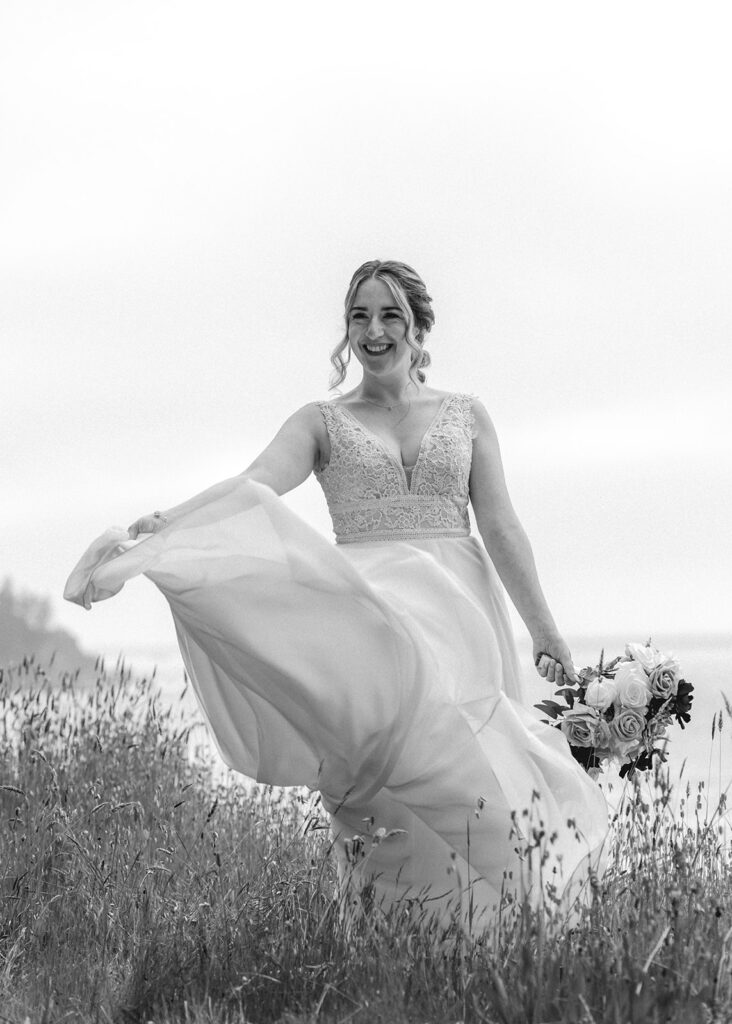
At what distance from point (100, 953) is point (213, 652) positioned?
1252 mm

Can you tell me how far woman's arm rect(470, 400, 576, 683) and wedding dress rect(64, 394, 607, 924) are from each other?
0.27 m

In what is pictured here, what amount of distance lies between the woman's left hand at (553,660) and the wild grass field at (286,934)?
566mm

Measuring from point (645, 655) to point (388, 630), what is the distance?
1541mm

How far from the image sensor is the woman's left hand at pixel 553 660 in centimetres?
535

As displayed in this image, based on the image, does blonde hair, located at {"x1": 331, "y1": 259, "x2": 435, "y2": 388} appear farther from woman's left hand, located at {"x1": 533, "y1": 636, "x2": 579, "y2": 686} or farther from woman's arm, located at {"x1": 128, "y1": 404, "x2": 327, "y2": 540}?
woman's left hand, located at {"x1": 533, "y1": 636, "x2": 579, "y2": 686}

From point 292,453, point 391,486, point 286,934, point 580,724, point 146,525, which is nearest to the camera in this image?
point 286,934

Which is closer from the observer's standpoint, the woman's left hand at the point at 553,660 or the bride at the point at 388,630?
the bride at the point at 388,630

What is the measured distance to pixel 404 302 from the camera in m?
5.36

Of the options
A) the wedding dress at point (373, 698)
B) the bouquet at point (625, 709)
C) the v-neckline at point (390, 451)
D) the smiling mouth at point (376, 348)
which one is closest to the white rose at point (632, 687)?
the bouquet at point (625, 709)

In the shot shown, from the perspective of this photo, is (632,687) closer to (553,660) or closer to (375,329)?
(553,660)

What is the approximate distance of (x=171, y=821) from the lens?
21.6 feet

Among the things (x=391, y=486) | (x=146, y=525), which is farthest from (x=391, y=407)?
(x=146, y=525)

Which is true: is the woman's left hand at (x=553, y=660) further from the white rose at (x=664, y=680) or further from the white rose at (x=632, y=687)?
the white rose at (x=664, y=680)

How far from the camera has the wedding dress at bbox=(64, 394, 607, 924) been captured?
437 centimetres
